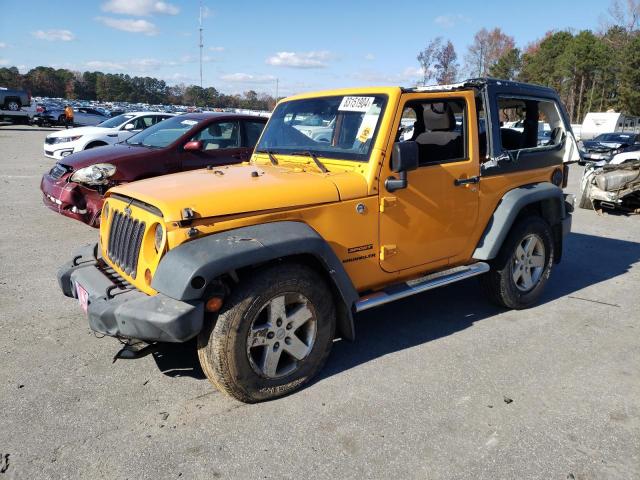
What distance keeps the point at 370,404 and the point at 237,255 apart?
4.24 feet

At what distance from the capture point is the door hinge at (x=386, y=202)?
11.6 feet

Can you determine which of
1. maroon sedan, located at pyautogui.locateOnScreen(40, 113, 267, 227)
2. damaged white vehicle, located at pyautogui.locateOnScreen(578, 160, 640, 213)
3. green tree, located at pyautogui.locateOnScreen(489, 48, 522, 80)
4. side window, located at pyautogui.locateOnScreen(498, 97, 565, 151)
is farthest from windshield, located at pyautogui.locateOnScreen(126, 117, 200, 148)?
green tree, located at pyautogui.locateOnScreen(489, 48, 522, 80)

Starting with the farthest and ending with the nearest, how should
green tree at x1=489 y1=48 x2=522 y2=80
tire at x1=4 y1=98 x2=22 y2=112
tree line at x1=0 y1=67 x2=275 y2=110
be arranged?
tree line at x1=0 y1=67 x2=275 y2=110
green tree at x1=489 y1=48 x2=522 y2=80
tire at x1=4 y1=98 x2=22 y2=112

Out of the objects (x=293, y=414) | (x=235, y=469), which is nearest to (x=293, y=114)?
(x=293, y=414)

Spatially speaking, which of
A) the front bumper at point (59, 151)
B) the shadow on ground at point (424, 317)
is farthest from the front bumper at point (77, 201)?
the front bumper at point (59, 151)

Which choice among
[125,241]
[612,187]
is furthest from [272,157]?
[612,187]

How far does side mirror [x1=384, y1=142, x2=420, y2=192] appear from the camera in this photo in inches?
135

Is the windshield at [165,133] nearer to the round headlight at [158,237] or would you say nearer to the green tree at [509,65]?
the round headlight at [158,237]

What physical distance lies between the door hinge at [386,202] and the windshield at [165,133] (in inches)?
191

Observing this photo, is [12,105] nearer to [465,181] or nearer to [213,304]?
[465,181]

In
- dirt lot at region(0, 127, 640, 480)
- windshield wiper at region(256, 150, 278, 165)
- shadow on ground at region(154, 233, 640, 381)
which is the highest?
windshield wiper at region(256, 150, 278, 165)

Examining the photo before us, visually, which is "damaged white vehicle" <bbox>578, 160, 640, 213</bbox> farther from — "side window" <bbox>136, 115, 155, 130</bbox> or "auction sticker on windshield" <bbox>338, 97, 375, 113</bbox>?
"side window" <bbox>136, 115, 155, 130</bbox>

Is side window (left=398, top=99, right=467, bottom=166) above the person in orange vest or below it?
below

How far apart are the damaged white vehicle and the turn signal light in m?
9.23
